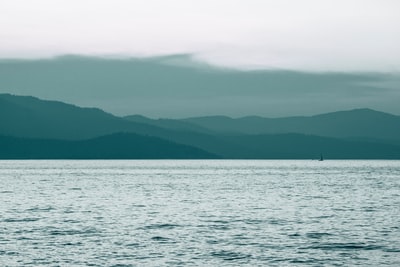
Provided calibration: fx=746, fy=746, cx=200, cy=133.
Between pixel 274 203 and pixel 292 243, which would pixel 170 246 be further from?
pixel 274 203

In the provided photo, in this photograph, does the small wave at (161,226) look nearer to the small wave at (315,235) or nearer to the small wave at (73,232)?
the small wave at (73,232)

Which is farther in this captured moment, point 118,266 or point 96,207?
point 96,207

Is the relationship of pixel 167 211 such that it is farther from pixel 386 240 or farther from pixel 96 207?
pixel 386 240

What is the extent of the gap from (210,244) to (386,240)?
13.7 meters

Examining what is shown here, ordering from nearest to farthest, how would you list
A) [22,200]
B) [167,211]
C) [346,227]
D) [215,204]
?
[346,227] → [167,211] → [215,204] → [22,200]

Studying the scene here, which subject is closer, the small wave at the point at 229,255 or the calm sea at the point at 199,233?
the calm sea at the point at 199,233

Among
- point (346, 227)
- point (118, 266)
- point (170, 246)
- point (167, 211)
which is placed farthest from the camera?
point (167, 211)

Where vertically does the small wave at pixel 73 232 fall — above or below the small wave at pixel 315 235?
above

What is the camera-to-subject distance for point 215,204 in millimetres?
97875

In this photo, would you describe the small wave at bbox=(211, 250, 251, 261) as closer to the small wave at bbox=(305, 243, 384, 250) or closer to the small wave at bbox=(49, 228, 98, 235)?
the small wave at bbox=(305, 243, 384, 250)

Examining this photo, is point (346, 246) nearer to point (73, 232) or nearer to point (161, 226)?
point (161, 226)

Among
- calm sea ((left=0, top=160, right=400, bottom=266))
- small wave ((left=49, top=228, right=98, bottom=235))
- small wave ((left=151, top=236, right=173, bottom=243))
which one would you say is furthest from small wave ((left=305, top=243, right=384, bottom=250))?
small wave ((left=49, top=228, right=98, bottom=235))

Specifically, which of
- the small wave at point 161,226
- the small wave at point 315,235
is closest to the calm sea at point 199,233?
the small wave at point 161,226

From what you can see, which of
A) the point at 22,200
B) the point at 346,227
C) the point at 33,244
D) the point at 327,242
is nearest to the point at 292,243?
the point at 327,242
